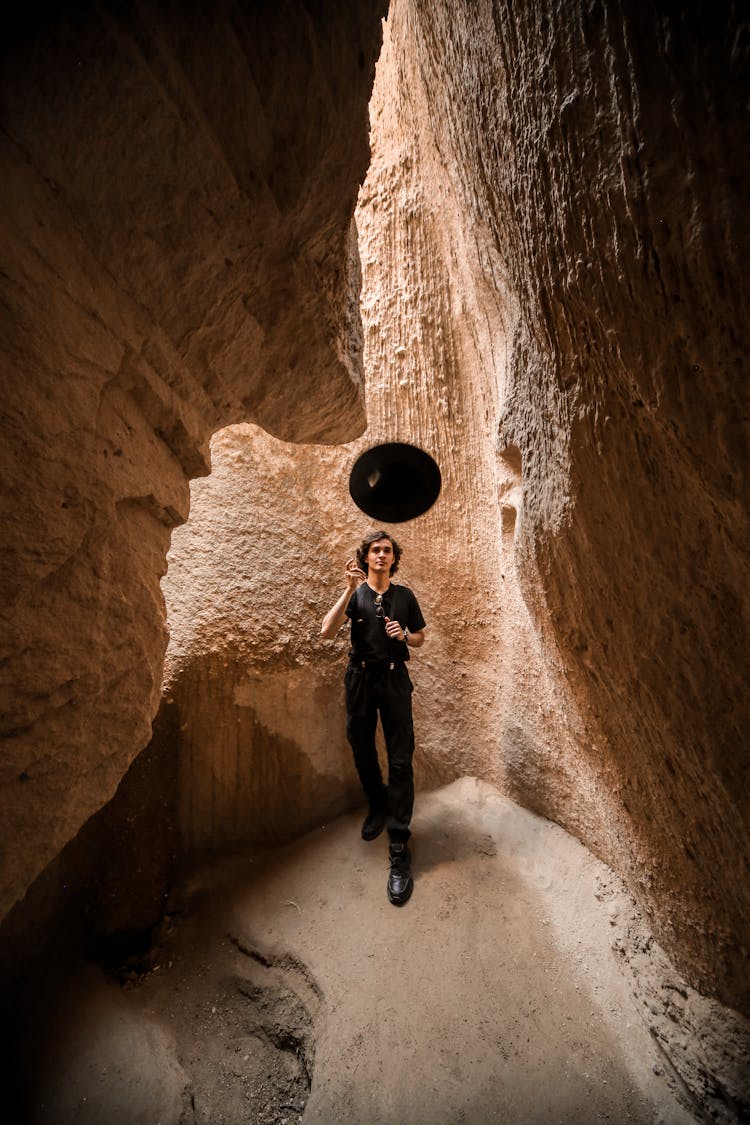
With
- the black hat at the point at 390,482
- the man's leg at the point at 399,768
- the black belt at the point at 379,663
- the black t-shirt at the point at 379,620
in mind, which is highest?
the black hat at the point at 390,482

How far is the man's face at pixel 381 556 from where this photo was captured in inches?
110

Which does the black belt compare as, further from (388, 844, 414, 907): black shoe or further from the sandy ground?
the sandy ground

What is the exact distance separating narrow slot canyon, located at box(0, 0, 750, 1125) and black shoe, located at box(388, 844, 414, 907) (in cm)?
7

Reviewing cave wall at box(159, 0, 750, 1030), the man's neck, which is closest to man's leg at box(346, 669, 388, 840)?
the man's neck

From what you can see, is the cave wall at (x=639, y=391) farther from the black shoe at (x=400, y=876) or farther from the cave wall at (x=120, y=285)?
the black shoe at (x=400, y=876)

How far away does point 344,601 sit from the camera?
2.63 m

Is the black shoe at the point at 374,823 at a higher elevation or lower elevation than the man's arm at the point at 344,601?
lower

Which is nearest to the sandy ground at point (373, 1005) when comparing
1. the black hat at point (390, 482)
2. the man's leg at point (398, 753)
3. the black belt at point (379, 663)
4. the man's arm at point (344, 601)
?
the man's leg at point (398, 753)

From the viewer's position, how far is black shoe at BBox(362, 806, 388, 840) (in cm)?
284

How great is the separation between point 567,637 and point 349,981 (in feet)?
5.74

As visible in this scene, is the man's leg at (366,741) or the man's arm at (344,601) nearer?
the man's arm at (344,601)

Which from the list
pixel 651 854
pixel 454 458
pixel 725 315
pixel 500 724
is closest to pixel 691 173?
pixel 725 315

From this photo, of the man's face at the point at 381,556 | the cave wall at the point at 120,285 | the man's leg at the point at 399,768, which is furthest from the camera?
the man's face at the point at 381,556

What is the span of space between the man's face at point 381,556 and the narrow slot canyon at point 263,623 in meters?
0.69
